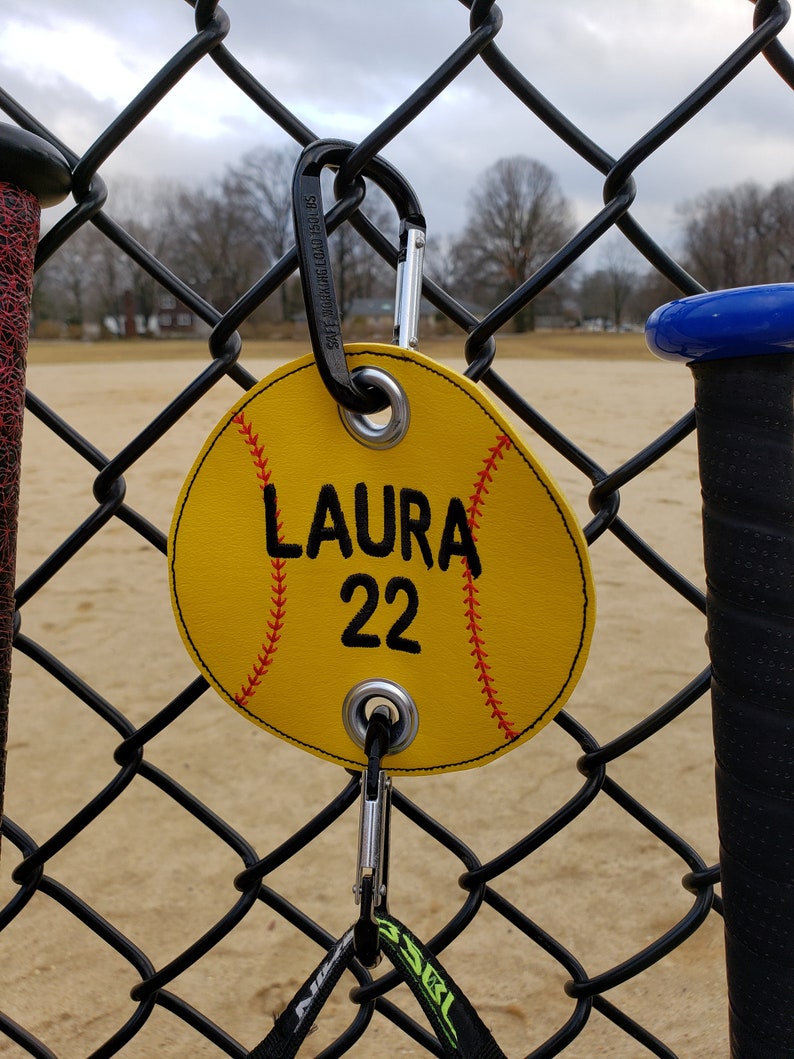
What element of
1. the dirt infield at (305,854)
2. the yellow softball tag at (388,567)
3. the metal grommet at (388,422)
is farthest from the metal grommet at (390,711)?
the dirt infield at (305,854)

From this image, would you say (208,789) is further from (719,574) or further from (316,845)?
(719,574)

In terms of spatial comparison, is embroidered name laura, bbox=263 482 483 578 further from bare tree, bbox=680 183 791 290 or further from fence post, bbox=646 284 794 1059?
bare tree, bbox=680 183 791 290

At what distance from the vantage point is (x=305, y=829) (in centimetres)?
58

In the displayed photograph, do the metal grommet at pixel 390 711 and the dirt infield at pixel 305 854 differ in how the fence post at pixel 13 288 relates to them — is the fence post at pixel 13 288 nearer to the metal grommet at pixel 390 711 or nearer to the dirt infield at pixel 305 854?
the metal grommet at pixel 390 711

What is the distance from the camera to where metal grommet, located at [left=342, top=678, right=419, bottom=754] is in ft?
1.37

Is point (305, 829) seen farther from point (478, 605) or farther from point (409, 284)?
point (409, 284)

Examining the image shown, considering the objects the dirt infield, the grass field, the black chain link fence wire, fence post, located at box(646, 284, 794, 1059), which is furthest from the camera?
the grass field

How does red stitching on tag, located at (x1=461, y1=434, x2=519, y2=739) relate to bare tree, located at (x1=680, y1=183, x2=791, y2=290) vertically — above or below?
below

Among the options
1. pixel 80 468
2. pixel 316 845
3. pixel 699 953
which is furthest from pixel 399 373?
pixel 80 468

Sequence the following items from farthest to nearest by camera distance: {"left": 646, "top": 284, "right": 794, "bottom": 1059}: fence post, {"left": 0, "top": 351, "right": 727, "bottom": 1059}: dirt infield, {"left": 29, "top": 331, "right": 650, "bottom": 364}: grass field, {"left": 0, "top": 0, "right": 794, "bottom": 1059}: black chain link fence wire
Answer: {"left": 29, "top": 331, "right": 650, "bottom": 364}: grass field, {"left": 0, "top": 351, "right": 727, "bottom": 1059}: dirt infield, {"left": 0, "top": 0, "right": 794, "bottom": 1059}: black chain link fence wire, {"left": 646, "top": 284, "right": 794, "bottom": 1059}: fence post

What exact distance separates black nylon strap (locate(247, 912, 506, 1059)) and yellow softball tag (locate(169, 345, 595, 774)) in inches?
3.2

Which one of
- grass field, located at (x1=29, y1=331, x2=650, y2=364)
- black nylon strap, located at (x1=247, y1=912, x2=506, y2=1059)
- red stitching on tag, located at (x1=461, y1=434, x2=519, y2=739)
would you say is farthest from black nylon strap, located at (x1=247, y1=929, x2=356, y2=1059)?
grass field, located at (x1=29, y1=331, x2=650, y2=364)

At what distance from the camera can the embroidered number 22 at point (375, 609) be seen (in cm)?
41

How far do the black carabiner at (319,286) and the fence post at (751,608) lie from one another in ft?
0.43
